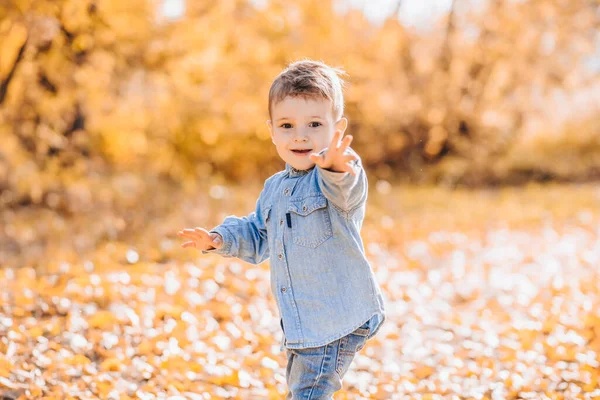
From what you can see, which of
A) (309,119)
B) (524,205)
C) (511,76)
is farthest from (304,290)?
(511,76)

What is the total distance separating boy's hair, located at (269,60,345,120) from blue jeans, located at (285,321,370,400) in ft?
2.63

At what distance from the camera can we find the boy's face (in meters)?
2.35

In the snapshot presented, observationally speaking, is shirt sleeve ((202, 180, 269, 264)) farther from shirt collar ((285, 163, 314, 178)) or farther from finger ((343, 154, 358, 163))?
finger ((343, 154, 358, 163))

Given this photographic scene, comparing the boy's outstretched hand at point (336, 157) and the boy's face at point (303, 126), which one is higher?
the boy's face at point (303, 126)

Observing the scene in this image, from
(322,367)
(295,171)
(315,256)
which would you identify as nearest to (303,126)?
(295,171)

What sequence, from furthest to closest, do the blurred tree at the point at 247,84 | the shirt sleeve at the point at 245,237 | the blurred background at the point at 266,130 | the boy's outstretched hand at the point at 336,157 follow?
1. the blurred tree at the point at 247,84
2. the blurred background at the point at 266,130
3. the shirt sleeve at the point at 245,237
4. the boy's outstretched hand at the point at 336,157

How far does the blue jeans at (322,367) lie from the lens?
2387 millimetres

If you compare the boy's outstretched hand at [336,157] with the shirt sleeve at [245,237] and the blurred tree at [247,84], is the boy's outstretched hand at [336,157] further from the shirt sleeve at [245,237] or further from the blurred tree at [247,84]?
the blurred tree at [247,84]

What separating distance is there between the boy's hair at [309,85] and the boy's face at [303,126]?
19 mm

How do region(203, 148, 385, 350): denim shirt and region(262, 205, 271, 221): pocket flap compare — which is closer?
region(203, 148, 385, 350): denim shirt

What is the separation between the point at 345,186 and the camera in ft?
7.14

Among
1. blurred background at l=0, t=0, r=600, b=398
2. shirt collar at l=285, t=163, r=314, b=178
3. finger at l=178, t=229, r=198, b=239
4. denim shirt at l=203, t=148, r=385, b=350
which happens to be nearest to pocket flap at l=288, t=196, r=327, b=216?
denim shirt at l=203, t=148, r=385, b=350

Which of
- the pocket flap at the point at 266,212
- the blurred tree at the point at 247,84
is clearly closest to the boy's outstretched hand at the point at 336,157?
the pocket flap at the point at 266,212

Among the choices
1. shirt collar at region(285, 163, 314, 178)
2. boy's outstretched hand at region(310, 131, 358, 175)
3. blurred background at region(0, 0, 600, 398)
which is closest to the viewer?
boy's outstretched hand at region(310, 131, 358, 175)
